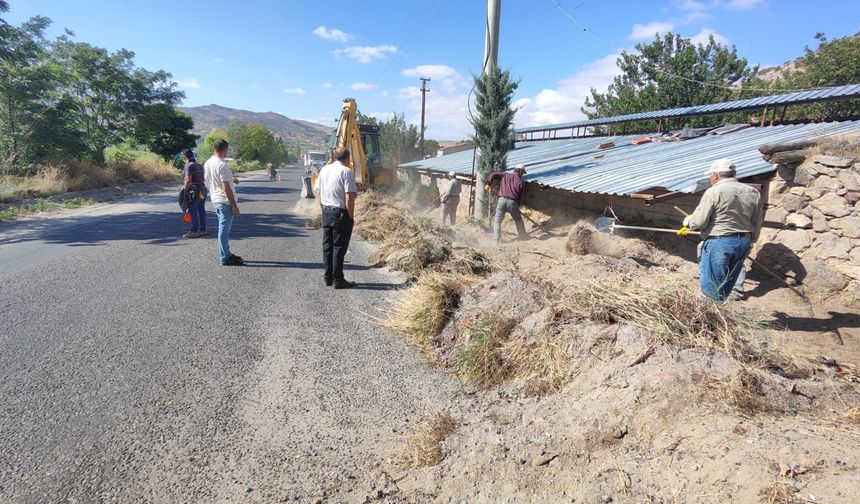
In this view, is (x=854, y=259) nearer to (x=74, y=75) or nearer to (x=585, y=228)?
(x=585, y=228)

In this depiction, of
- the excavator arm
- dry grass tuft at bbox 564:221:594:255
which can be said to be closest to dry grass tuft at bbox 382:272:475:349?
dry grass tuft at bbox 564:221:594:255

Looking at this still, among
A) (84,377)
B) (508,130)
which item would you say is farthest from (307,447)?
(508,130)

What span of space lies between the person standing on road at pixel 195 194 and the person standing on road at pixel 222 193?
1934 mm

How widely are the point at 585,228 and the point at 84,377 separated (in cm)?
719

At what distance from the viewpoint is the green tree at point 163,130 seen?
21.7 metres

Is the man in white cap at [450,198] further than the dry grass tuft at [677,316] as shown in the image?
Yes

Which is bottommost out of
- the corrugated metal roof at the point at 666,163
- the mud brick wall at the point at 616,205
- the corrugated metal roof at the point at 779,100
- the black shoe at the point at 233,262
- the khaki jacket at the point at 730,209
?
the black shoe at the point at 233,262

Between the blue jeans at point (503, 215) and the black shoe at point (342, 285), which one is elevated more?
the blue jeans at point (503, 215)

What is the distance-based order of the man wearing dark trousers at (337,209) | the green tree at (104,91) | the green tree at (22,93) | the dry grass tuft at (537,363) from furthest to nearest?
the green tree at (104,91)
the green tree at (22,93)
the man wearing dark trousers at (337,209)
the dry grass tuft at (537,363)

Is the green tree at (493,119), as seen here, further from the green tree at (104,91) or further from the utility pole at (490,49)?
the green tree at (104,91)

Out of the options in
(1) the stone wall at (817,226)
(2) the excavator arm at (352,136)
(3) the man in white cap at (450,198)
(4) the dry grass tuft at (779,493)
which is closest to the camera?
(4) the dry grass tuft at (779,493)

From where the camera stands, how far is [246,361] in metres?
3.51

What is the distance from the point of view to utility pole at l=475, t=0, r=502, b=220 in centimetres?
1013

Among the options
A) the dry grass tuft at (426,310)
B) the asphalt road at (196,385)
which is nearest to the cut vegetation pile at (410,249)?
the asphalt road at (196,385)
